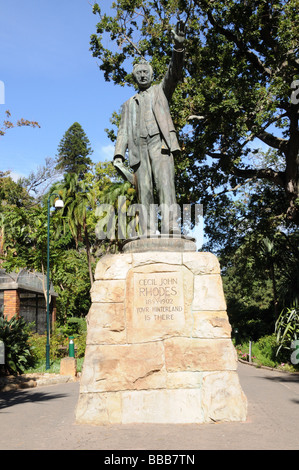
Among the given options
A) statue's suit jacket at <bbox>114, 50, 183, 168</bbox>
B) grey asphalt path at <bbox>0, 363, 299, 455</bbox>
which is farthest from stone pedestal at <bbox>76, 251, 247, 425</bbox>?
statue's suit jacket at <bbox>114, 50, 183, 168</bbox>

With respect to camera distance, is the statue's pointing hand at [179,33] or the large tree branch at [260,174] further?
the large tree branch at [260,174]

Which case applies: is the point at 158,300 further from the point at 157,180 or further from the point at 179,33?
the point at 179,33

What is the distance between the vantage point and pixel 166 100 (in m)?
6.34

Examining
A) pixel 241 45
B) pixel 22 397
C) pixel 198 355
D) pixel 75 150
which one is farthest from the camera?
pixel 75 150

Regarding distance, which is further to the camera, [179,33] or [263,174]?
[263,174]

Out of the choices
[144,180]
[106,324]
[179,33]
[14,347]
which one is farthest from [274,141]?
[106,324]

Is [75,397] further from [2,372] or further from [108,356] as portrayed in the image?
[2,372]

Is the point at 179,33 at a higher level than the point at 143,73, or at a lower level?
higher

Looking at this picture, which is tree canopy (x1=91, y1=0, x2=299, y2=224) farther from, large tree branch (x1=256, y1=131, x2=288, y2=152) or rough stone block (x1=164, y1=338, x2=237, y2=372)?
rough stone block (x1=164, y1=338, x2=237, y2=372)

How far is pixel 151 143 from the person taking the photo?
6281 millimetres

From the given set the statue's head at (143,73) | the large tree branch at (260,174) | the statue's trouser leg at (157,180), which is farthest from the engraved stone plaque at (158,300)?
the large tree branch at (260,174)

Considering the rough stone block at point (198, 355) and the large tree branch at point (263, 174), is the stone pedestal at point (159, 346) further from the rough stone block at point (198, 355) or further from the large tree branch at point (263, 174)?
the large tree branch at point (263, 174)

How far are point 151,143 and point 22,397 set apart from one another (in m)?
5.05

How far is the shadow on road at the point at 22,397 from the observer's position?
7432 mm
